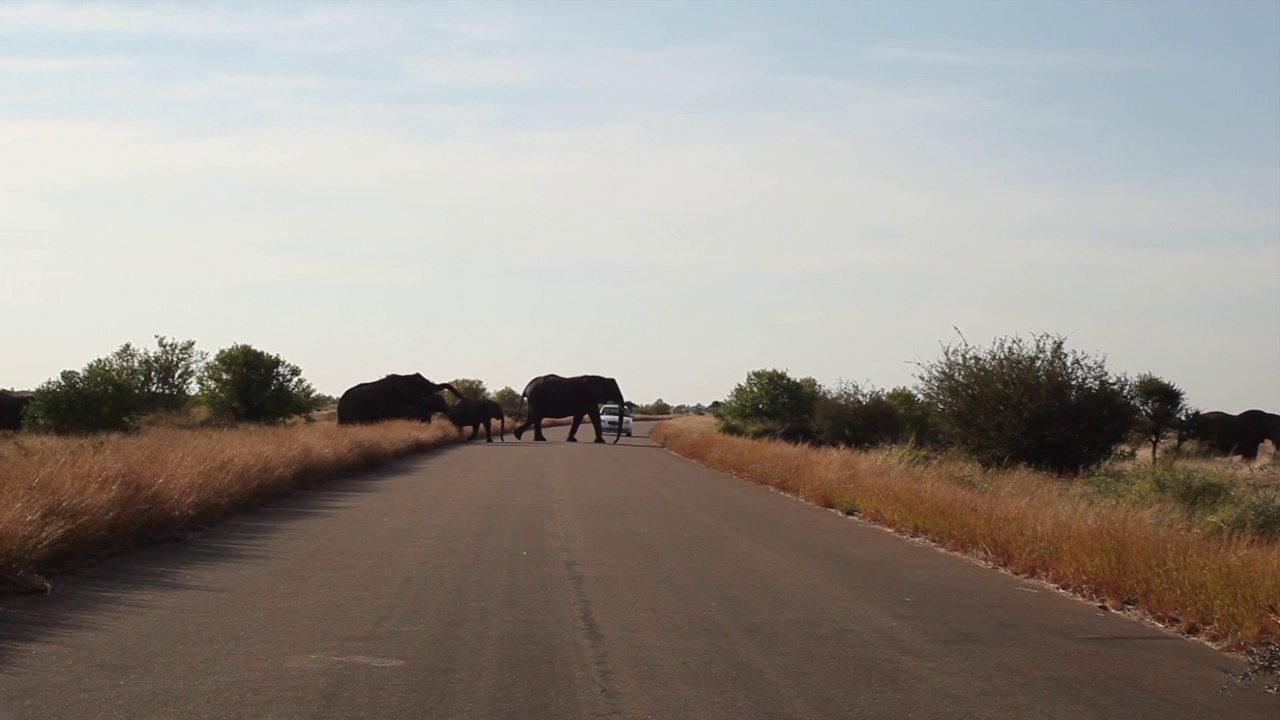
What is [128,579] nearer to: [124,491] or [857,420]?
[124,491]

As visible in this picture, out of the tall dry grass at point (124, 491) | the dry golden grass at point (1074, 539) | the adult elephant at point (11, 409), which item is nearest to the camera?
the dry golden grass at point (1074, 539)

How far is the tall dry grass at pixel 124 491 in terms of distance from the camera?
12859mm

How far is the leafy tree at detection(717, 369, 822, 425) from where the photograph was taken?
236 ft

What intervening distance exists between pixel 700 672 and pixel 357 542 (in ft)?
28.1

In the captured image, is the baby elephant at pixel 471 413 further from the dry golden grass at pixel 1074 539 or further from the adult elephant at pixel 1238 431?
the dry golden grass at pixel 1074 539

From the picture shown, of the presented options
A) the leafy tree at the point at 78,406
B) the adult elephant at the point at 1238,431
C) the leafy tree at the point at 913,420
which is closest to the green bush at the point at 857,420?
the leafy tree at the point at 913,420

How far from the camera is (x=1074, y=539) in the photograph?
14.4 meters

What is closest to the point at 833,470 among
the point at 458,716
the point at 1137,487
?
the point at 1137,487

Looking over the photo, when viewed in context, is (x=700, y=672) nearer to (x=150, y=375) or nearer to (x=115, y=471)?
(x=115, y=471)

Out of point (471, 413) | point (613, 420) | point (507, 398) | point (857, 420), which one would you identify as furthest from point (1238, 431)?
point (507, 398)

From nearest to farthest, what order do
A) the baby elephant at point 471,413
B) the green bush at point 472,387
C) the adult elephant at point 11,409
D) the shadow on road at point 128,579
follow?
1. the shadow on road at point 128,579
2. the adult elephant at point 11,409
3. the baby elephant at point 471,413
4. the green bush at point 472,387

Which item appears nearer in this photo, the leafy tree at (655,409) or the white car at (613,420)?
the white car at (613,420)

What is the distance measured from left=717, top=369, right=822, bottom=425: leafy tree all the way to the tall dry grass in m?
44.9

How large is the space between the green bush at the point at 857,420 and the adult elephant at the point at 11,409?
32.1 m
